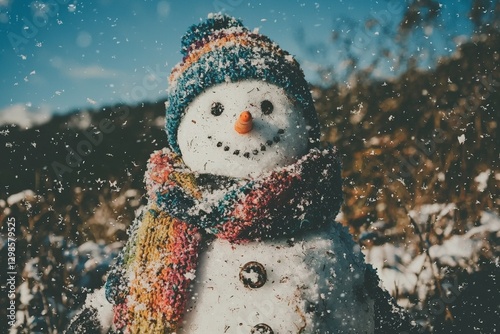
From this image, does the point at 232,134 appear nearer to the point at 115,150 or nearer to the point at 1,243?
the point at 1,243

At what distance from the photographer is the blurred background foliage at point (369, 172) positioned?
2.26 meters

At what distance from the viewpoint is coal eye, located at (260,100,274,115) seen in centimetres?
130

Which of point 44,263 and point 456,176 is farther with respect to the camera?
point 456,176

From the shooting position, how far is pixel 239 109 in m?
1.29

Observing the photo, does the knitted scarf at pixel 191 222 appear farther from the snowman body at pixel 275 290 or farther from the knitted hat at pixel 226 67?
the knitted hat at pixel 226 67

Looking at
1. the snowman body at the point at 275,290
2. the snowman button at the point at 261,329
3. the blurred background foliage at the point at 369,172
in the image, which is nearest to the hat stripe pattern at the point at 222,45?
the snowman body at the point at 275,290

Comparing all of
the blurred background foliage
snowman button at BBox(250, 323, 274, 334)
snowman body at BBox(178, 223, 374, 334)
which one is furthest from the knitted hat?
the blurred background foliage

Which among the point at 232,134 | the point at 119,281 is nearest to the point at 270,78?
the point at 232,134

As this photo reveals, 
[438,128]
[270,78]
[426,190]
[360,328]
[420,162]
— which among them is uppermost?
[438,128]

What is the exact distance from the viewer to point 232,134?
1.26 m

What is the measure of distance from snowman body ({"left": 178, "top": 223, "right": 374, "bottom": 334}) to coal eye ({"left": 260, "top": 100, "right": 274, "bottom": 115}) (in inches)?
15.5

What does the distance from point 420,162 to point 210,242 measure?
2202 millimetres

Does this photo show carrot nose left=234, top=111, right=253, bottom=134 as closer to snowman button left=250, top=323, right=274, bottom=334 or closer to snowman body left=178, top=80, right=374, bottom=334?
snowman body left=178, top=80, right=374, bottom=334

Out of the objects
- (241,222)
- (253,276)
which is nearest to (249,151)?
(241,222)
